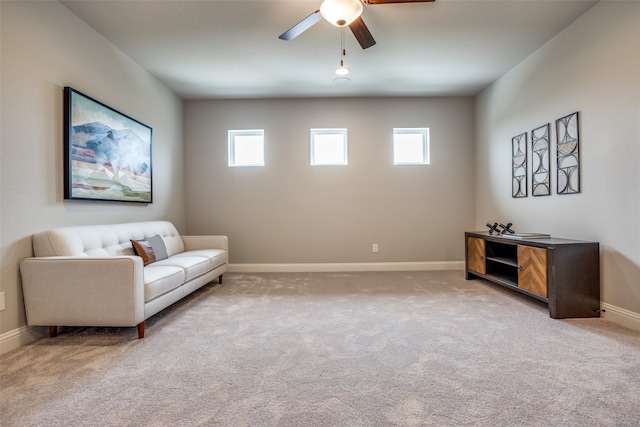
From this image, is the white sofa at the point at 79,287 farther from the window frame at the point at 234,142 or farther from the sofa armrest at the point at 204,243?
the window frame at the point at 234,142

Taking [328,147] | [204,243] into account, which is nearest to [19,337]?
[204,243]

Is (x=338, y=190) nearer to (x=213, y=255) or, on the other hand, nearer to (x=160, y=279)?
(x=213, y=255)

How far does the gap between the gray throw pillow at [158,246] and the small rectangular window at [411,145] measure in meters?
3.44

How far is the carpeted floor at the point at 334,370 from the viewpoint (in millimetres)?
1360

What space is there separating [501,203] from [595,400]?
3010 mm

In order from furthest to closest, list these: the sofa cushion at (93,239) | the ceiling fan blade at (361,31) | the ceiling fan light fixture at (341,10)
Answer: the ceiling fan blade at (361,31), the sofa cushion at (93,239), the ceiling fan light fixture at (341,10)

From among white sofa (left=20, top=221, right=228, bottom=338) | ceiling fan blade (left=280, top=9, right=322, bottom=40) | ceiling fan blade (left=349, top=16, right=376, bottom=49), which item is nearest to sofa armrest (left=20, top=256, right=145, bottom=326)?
white sofa (left=20, top=221, right=228, bottom=338)

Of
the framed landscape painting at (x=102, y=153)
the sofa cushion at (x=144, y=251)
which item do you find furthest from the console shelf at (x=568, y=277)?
the framed landscape painting at (x=102, y=153)

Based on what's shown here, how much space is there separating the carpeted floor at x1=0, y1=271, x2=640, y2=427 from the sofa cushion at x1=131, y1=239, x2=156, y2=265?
56 centimetres

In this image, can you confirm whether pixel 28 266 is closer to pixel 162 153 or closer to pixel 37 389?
pixel 37 389

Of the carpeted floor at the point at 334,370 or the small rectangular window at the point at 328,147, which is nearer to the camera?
the carpeted floor at the point at 334,370

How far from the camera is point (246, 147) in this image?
15.7ft

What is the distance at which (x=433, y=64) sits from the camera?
3.60m

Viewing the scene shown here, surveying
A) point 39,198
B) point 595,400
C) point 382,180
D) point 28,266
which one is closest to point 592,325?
point 595,400
